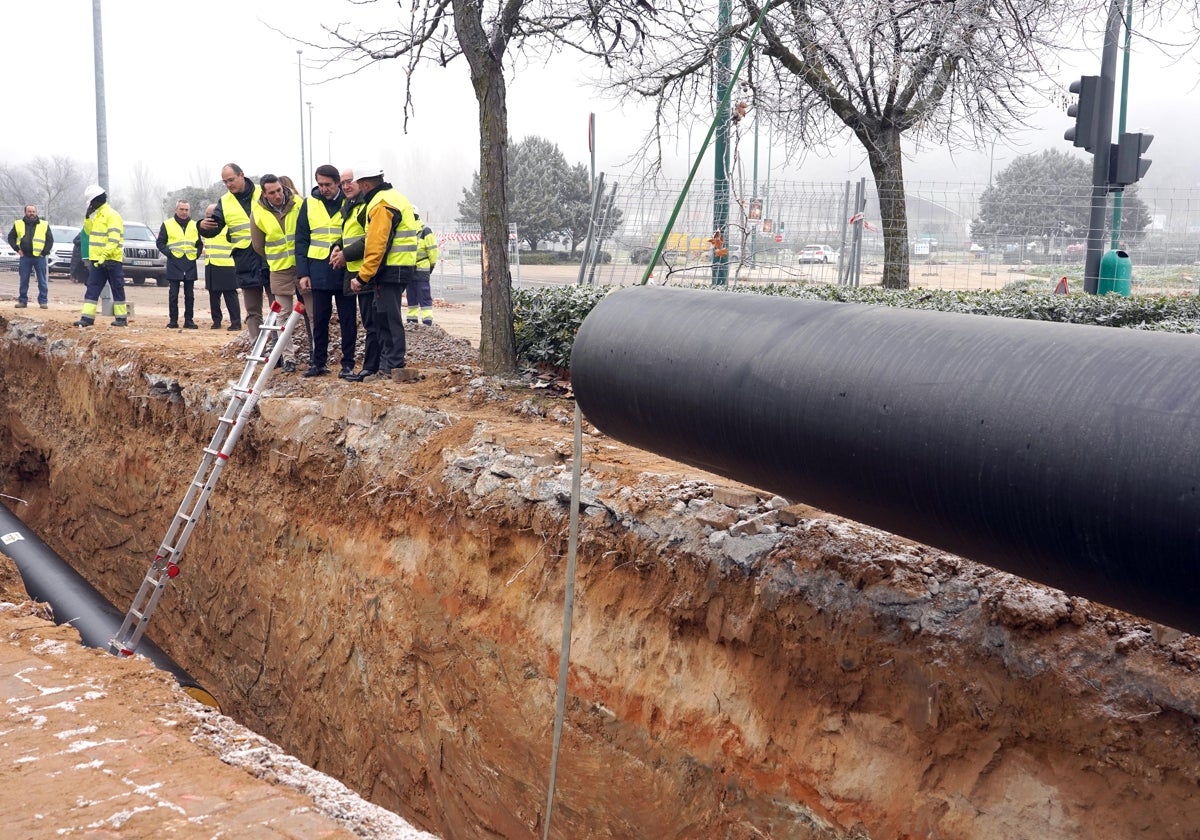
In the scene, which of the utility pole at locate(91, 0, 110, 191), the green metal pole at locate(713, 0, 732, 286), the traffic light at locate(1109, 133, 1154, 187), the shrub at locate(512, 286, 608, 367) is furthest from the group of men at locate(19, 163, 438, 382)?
the utility pole at locate(91, 0, 110, 191)

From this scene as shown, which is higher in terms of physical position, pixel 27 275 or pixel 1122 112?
pixel 1122 112

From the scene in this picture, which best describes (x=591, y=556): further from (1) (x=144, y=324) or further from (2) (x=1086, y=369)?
(1) (x=144, y=324)

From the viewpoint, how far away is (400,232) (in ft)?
27.2

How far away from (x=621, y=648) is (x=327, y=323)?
501cm

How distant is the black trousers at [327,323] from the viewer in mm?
8906

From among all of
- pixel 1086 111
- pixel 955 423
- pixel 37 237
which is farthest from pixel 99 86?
pixel 955 423

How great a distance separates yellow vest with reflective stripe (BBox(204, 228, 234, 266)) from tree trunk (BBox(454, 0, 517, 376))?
5.07 meters

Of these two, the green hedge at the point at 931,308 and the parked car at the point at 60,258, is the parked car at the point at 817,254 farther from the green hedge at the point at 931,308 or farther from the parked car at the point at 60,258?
the parked car at the point at 60,258

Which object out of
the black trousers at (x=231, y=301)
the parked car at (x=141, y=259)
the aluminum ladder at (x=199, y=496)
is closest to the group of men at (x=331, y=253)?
the aluminum ladder at (x=199, y=496)

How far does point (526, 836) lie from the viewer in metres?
5.80

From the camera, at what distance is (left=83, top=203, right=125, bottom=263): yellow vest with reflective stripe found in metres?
12.8

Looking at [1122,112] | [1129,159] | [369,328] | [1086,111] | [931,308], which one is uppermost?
[1122,112]

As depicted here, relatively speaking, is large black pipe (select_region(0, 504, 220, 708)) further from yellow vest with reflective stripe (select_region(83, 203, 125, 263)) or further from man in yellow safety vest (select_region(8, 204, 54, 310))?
man in yellow safety vest (select_region(8, 204, 54, 310))

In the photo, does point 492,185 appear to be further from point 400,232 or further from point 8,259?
point 8,259
